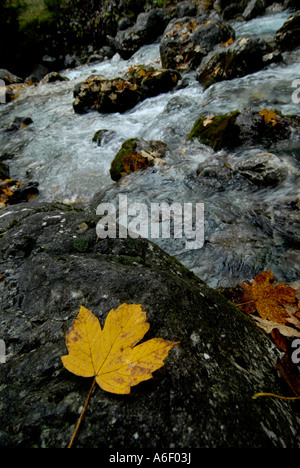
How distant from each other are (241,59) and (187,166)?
4.84m

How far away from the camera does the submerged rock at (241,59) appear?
6.61m

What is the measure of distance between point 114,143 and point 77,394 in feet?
20.4

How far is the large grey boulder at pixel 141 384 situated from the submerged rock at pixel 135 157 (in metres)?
3.13

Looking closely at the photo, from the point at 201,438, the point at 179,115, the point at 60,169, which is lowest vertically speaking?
the point at 60,169

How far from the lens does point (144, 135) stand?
6.16 metres

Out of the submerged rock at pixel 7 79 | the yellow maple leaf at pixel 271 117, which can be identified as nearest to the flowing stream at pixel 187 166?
the yellow maple leaf at pixel 271 117

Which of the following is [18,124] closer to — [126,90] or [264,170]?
[126,90]

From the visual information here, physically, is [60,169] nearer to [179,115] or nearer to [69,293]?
[179,115]

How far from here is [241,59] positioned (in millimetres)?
6629

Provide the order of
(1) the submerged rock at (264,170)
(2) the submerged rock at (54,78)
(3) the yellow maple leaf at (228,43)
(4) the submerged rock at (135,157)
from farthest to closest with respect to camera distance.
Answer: (2) the submerged rock at (54,78) → (3) the yellow maple leaf at (228,43) → (4) the submerged rock at (135,157) → (1) the submerged rock at (264,170)

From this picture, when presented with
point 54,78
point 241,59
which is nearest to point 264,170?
Answer: point 241,59

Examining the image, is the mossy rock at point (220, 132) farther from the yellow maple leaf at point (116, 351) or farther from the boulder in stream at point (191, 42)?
the boulder in stream at point (191, 42)

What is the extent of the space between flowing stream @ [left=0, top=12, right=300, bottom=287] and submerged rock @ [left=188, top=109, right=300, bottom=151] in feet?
0.71

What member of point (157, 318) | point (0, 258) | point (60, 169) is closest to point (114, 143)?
point (60, 169)
